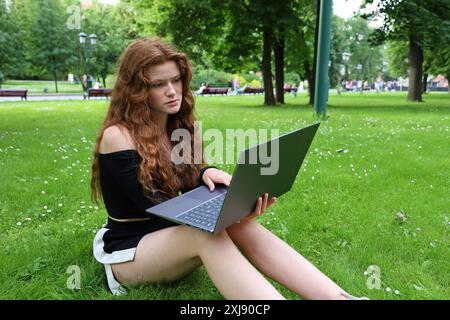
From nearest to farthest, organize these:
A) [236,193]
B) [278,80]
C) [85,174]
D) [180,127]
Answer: [236,193] → [180,127] → [85,174] → [278,80]

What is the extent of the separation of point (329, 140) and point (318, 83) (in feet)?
13.6

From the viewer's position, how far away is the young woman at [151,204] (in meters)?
2.23

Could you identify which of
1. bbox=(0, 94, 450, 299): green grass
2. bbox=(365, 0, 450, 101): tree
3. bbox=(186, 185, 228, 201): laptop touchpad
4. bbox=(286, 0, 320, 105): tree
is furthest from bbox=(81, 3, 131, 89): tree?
bbox=(186, 185, 228, 201): laptop touchpad

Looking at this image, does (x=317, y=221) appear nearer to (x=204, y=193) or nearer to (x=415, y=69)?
(x=204, y=193)

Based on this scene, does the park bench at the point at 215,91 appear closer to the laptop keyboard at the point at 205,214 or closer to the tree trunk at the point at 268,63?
the tree trunk at the point at 268,63

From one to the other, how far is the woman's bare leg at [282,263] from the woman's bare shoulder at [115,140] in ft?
2.57

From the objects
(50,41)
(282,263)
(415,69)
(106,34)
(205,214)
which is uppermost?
(106,34)

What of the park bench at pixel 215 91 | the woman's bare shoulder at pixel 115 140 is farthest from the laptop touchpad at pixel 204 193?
the park bench at pixel 215 91

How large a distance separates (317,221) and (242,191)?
218 centimetres

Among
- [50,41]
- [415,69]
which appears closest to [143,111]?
[415,69]

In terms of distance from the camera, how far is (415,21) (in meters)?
17.4
